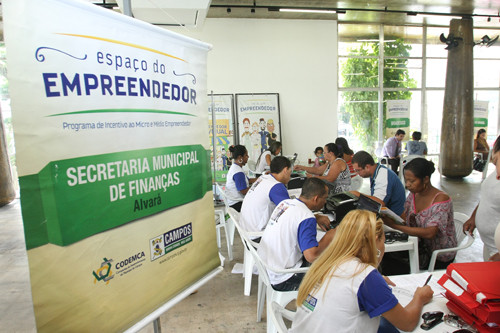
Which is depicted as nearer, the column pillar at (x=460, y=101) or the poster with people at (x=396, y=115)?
the column pillar at (x=460, y=101)

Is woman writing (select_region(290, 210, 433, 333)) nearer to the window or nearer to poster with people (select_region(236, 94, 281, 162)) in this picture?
poster with people (select_region(236, 94, 281, 162))

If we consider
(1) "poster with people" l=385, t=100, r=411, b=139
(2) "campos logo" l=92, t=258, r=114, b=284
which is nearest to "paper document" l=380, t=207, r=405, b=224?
(2) "campos logo" l=92, t=258, r=114, b=284

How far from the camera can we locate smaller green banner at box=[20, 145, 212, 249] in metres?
0.90

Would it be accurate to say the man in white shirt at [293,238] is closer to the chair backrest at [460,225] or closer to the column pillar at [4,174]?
the chair backrest at [460,225]

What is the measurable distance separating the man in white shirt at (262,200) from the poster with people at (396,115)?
7057mm

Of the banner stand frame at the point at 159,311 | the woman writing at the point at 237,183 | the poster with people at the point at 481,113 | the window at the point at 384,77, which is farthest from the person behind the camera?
the poster with people at the point at 481,113

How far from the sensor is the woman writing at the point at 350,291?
1.22 m

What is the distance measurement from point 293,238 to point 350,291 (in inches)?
32.9

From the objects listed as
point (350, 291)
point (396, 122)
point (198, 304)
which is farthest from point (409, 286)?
point (396, 122)

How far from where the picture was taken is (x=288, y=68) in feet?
26.5

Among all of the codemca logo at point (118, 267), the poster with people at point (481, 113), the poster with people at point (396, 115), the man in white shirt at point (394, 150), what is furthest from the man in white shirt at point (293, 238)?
the poster with people at point (481, 113)

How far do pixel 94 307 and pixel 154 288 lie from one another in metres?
0.25

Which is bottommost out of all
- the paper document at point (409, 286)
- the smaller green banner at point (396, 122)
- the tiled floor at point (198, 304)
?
the tiled floor at point (198, 304)

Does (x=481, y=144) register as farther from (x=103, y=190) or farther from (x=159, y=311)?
(x=103, y=190)
